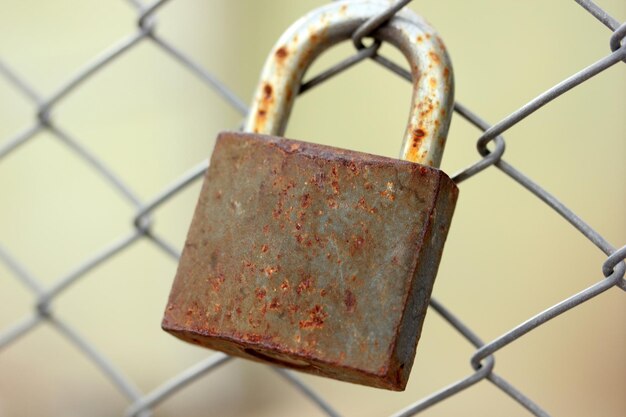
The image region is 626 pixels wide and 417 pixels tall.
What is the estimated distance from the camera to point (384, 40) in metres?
0.70

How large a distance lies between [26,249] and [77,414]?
0.73m

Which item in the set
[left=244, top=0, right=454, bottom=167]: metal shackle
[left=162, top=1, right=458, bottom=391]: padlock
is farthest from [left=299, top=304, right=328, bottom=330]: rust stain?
[left=244, top=0, right=454, bottom=167]: metal shackle

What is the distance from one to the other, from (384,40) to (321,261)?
0.69 feet

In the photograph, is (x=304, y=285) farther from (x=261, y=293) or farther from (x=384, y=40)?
(x=384, y=40)

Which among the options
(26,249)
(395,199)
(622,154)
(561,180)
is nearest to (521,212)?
(561,180)

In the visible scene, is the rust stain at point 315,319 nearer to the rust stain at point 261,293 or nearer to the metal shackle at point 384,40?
the rust stain at point 261,293

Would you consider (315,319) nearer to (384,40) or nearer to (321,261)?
(321,261)

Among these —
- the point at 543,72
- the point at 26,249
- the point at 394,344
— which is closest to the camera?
the point at 394,344

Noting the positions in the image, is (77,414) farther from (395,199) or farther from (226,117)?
(395,199)

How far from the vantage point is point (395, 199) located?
593mm

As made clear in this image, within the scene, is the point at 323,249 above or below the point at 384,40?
below

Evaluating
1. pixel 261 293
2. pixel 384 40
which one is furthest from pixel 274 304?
pixel 384 40

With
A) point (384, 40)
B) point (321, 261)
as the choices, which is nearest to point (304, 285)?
point (321, 261)

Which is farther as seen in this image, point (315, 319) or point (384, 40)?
point (384, 40)
